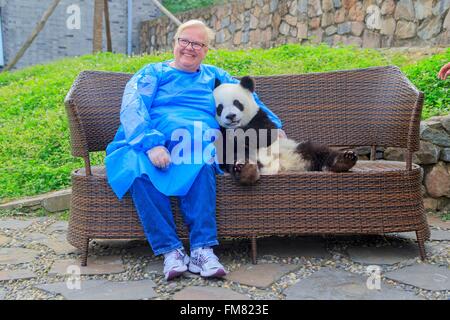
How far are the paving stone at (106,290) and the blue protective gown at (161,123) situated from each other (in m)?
0.45

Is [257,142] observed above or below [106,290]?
above

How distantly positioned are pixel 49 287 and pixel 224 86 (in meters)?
1.46

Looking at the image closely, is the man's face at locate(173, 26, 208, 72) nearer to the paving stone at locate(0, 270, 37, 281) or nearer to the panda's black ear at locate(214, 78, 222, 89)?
the panda's black ear at locate(214, 78, 222, 89)

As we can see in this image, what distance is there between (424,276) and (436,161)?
154 cm

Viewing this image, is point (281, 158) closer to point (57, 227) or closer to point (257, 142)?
point (257, 142)

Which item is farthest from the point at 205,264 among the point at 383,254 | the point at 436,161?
the point at 436,161

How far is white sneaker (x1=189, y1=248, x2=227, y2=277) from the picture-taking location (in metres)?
2.47

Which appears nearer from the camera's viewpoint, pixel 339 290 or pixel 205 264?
pixel 339 290

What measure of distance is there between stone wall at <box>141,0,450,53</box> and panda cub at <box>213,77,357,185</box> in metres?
3.87

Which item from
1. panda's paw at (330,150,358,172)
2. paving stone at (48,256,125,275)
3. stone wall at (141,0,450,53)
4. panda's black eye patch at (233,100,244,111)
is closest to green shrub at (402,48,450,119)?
stone wall at (141,0,450,53)

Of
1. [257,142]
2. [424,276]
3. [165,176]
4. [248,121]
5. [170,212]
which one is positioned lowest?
[424,276]

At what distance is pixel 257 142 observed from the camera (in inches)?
116

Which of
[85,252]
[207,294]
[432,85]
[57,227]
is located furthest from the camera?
[432,85]

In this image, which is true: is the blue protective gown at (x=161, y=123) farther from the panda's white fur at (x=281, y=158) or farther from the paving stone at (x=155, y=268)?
the paving stone at (x=155, y=268)
